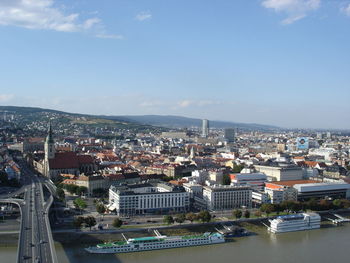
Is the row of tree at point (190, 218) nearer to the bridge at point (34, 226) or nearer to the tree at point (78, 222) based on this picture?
the tree at point (78, 222)

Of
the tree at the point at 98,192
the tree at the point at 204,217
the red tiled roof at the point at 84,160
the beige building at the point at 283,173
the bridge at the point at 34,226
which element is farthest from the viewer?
the red tiled roof at the point at 84,160

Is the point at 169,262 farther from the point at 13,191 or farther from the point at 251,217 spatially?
the point at 13,191

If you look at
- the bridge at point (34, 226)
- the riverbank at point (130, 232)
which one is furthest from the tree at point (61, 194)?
the riverbank at point (130, 232)

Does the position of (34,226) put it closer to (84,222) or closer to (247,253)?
(84,222)

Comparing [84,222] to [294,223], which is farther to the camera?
[294,223]

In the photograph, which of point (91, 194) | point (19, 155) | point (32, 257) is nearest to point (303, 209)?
point (91, 194)

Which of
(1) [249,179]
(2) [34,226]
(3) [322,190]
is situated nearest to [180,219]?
(2) [34,226]

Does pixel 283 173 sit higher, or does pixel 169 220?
pixel 283 173
